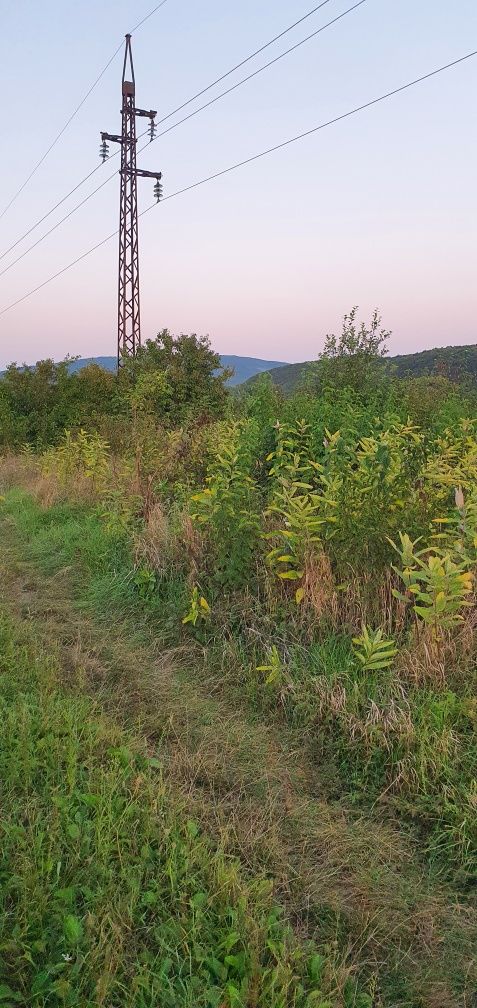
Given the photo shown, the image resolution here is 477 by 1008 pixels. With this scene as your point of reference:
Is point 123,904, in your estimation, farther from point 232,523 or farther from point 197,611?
point 232,523

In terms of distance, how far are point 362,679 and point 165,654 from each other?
1.40m

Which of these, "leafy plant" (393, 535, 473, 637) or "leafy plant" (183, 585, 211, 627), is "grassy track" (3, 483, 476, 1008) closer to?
"leafy plant" (183, 585, 211, 627)

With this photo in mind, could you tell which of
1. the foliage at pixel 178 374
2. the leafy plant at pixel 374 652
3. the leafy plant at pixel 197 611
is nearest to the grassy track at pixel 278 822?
the leafy plant at pixel 197 611

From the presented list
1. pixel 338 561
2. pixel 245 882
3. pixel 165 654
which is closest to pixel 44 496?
pixel 165 654

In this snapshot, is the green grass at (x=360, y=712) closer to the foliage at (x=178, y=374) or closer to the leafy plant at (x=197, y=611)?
the leafy plant at (x=197, y=611)

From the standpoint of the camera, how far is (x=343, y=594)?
3801mm

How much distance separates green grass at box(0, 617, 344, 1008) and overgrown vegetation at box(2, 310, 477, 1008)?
0.10m

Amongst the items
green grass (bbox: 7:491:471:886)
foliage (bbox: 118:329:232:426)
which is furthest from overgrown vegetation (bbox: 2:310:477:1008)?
foliage (bbox: 118:329:232:426)

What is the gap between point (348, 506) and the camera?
3910 mm

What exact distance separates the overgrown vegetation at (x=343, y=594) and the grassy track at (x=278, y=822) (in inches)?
1.4

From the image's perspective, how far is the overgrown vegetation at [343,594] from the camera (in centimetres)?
267

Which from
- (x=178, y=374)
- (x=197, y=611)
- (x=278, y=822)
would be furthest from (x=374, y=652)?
(x=178, y=374)

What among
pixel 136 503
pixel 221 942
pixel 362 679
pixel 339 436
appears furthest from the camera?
pixel 136 503

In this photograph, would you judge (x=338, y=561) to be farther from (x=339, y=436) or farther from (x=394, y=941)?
(x=394, y=941)
